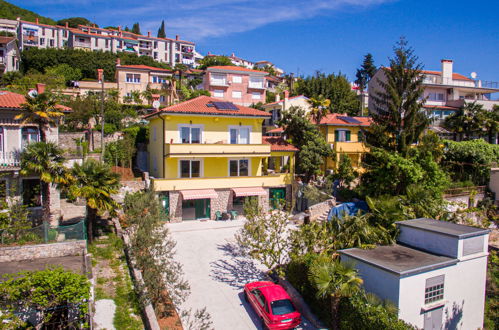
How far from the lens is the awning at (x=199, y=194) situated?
31464 millimetres

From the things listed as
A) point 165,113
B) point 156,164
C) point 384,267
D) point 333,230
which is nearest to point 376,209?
point 333,230

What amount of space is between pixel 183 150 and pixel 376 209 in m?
17.5

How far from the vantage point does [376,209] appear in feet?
75.6

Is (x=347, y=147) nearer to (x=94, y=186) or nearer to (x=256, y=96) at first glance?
(x=94, y=186)

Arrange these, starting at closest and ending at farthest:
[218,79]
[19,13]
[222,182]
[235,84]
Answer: [222,182] → [218,79] → [235,84] → [19,13]

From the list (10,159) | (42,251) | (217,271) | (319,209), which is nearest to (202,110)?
(319,209)

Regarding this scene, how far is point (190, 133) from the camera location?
34.5 m

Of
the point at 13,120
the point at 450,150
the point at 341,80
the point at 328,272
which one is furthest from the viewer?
the point at 341,80

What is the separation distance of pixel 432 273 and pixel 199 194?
20.3m

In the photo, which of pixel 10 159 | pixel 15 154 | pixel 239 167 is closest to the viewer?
pixel 10 159

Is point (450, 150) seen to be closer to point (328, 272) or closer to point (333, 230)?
point (333, 230)

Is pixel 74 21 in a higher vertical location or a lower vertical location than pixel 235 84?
higher

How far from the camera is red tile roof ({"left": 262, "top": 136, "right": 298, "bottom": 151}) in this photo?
37969mm

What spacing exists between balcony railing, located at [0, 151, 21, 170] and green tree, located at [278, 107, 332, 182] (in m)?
24.3
